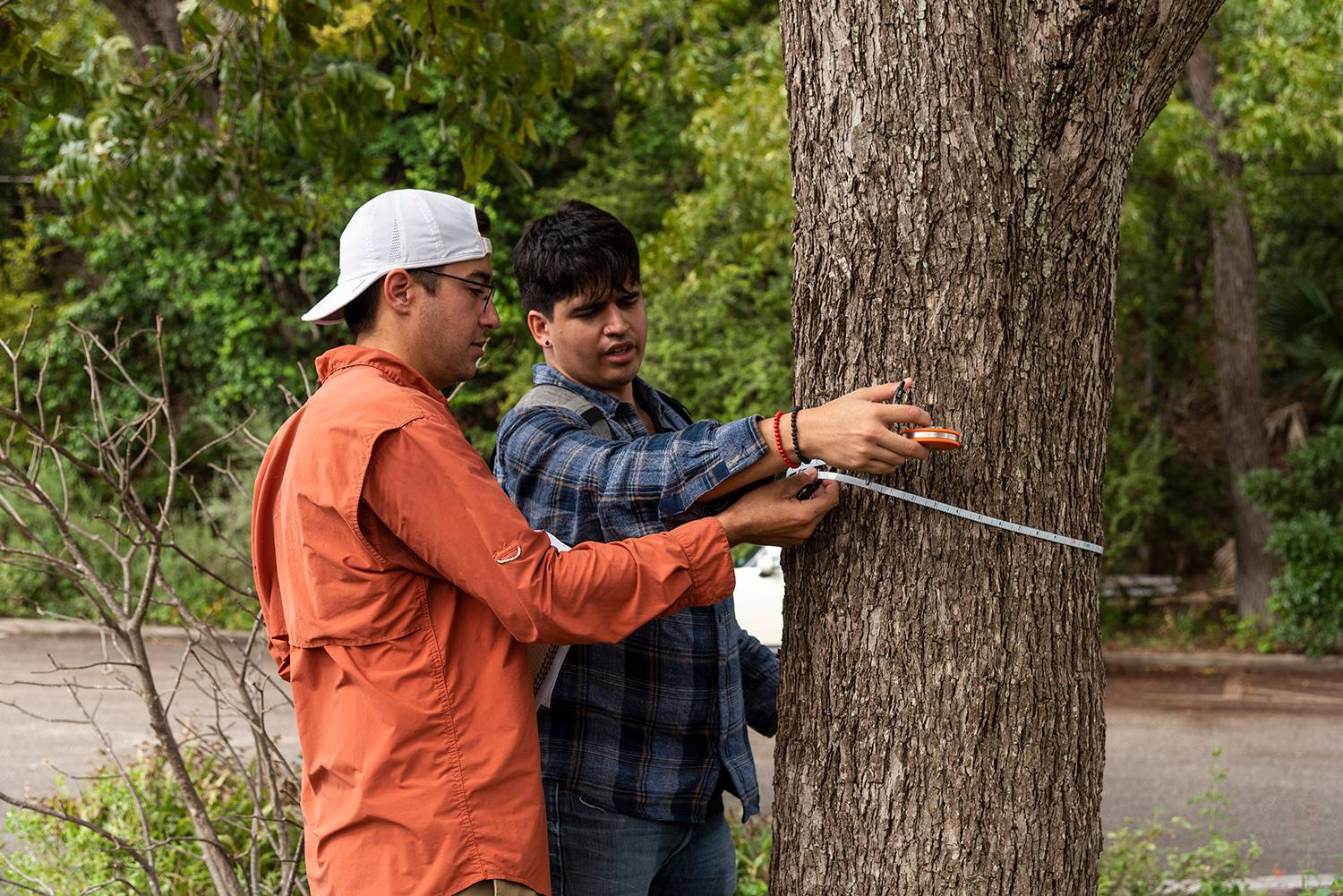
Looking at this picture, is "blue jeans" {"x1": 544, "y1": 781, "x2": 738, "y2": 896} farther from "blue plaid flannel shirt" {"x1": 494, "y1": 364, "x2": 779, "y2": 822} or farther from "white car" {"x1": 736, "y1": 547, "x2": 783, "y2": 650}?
"white car" {"x1": 736, "y1": 547, "x2": 783, "y2": 650}

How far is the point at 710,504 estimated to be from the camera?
2215mm

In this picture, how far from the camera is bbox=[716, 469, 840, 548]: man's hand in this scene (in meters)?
2.12

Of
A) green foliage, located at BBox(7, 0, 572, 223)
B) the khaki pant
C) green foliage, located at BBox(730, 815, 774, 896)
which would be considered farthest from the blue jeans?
green foliage, located at BBox(7, 0, 572, 223)

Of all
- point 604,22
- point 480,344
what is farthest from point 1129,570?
point 480,344

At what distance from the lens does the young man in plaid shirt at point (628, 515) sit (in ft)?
6.96

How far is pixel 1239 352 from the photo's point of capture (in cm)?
1143

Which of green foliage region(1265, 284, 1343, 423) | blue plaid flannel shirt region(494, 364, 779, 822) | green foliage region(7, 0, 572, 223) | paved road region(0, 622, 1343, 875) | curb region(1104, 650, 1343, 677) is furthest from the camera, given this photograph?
green foliage region(1265, 284, 1343, 423)

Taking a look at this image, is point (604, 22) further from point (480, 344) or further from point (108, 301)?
point (480, 344)

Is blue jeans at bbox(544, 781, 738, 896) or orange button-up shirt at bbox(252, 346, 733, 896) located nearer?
orange button-up shirt at bbox(252, 346, 733, 896)

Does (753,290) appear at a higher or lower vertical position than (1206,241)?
lower

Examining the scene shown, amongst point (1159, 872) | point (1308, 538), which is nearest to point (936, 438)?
point (1159, 872)

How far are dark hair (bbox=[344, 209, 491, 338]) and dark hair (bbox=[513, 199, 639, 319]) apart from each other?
1.21ft

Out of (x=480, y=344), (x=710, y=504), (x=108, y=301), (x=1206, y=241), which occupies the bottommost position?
(x=710, y=504)

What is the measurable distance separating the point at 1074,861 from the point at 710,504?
95cm
